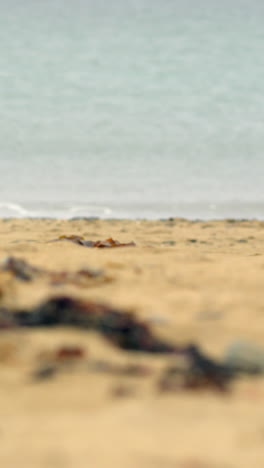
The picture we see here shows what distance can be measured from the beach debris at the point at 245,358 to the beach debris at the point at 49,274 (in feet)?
4.00

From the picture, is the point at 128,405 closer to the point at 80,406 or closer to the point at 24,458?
the point at 80,406

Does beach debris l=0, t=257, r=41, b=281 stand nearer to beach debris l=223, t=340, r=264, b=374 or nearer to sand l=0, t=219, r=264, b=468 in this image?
sand l=0, t=219, r=264, b=468

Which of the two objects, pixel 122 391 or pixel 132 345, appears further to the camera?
pixel 132 345

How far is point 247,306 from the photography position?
2531 millimetres

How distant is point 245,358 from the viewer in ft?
6.17

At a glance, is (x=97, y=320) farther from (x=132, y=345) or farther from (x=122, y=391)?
(x=122, y=391)

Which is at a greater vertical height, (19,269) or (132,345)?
(19,269)

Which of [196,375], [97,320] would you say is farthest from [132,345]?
[196,375]

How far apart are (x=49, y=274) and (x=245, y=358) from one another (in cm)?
155

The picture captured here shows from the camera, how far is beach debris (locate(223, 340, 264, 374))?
1.84m

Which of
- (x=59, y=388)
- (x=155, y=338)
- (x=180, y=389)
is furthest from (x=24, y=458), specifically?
(x=155, y=338)

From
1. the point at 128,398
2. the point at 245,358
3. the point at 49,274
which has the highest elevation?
the point at 49,274

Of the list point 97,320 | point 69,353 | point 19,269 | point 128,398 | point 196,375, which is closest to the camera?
point 128,398

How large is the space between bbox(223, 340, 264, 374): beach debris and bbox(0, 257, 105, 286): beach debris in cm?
122
